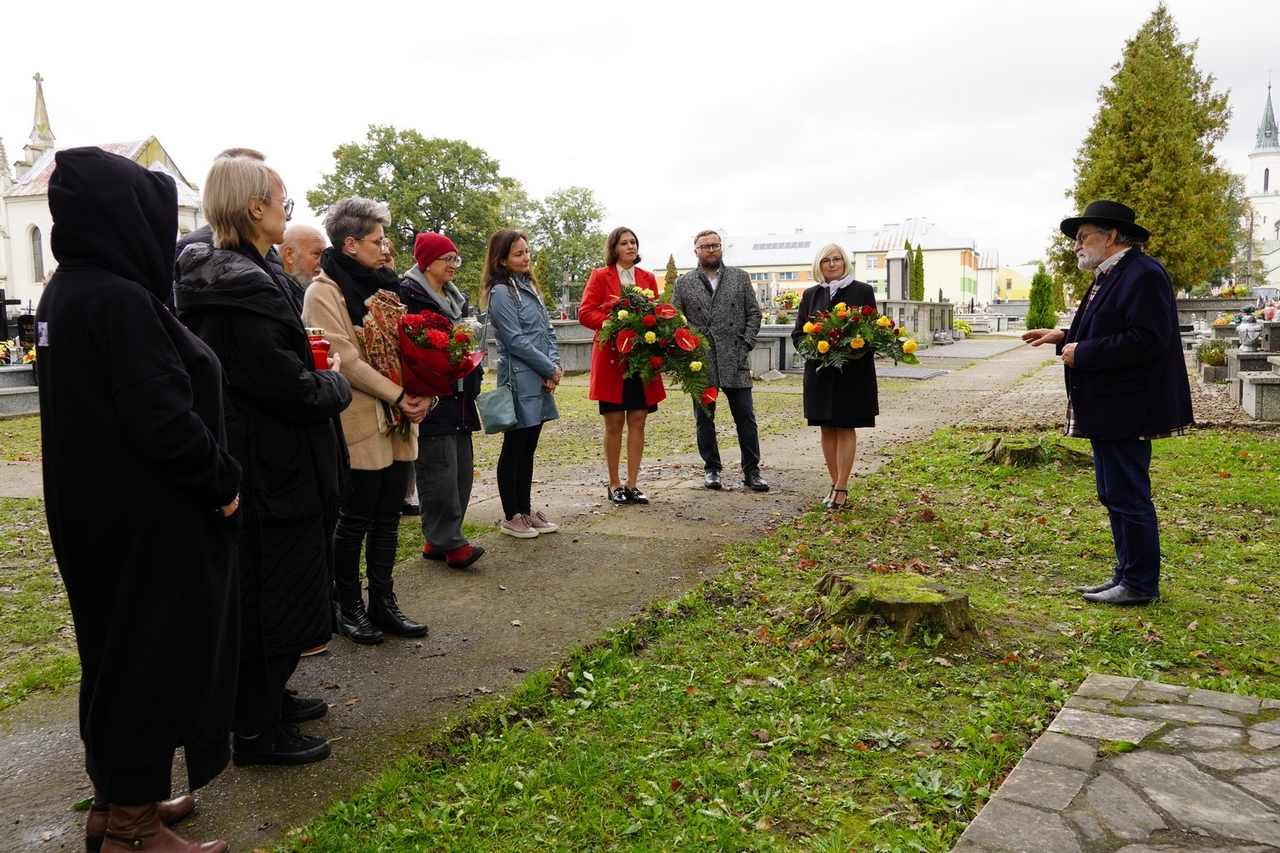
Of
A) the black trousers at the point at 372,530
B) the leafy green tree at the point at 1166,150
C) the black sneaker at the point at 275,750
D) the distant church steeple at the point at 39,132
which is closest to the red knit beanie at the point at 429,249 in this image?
the black trousers at the point at 372,530

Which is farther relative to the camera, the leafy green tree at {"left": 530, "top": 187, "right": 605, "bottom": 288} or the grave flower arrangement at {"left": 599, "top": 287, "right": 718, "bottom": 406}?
the leafy green tree at {"left": 530, "top": 187, "right": 605, "bottom": 288}

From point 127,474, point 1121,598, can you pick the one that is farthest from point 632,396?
point 127,474

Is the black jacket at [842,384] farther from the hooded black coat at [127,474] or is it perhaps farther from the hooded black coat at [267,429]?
the hooded black coat at [127,474]

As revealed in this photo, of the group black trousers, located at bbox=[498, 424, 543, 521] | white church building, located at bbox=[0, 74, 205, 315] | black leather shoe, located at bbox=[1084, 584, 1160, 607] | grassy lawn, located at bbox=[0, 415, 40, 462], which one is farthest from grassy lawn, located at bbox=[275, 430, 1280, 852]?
white church building, located at bbox=[0, 74, 205, 315]

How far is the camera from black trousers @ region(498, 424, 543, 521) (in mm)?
5910

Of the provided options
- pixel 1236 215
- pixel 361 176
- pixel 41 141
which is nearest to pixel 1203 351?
pixel 361 176

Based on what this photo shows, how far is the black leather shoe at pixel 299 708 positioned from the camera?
3398 millimetres

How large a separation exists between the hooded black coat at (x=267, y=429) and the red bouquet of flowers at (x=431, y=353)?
43.0 inches

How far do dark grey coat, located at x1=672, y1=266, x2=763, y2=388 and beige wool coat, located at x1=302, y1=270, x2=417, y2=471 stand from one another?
3.79m

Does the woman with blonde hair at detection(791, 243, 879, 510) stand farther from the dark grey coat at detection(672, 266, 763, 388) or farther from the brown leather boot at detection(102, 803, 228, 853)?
the brown leather boot at detection(102, 803, 228, 853)

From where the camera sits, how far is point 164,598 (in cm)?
249

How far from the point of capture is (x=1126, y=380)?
4617 mm

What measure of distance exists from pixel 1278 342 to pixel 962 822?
42.1 feet

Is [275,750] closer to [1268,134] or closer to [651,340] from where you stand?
[651,340]
